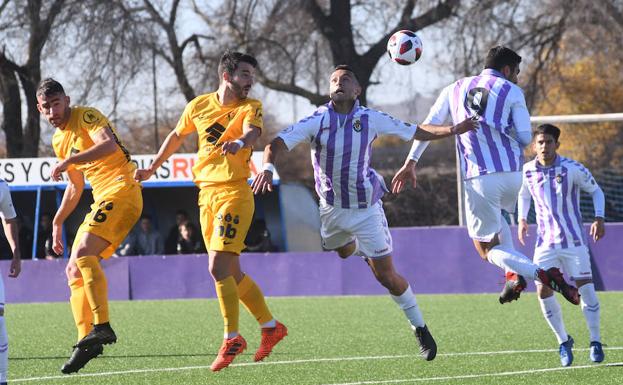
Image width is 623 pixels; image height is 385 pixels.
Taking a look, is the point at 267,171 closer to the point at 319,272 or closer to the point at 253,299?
the point at 253,299

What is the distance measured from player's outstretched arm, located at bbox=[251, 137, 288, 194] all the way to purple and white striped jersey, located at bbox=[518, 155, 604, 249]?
2.45 metres

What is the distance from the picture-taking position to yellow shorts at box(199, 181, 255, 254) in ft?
28.5

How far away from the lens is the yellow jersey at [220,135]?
8.74m

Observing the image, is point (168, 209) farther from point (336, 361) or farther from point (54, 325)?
point (336, 361)

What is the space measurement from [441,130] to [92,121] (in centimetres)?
247

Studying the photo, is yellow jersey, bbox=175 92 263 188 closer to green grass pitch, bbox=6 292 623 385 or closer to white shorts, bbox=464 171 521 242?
green grass pitch, bbox=6 292 623 385

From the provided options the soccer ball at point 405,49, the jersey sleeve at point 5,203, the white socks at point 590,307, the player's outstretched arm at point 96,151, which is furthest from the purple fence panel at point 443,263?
the jersey sleeve at point 5,203

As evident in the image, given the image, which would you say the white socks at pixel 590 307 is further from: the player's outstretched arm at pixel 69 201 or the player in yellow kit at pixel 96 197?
the player's outstretched arm at pixel 69 201

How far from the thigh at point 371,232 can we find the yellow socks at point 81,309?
1.96 metres

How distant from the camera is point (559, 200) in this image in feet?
32.4

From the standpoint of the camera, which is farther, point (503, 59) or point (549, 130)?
point (549, 130)

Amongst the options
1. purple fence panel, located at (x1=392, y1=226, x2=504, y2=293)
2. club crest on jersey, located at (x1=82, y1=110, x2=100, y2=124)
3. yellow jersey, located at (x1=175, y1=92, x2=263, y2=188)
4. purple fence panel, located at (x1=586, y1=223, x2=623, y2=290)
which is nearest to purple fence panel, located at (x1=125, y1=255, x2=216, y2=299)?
purple fence panel, located at (x1=392, y1=226, x2=504, y2=293)

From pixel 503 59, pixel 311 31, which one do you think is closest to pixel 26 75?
pixel 311 31

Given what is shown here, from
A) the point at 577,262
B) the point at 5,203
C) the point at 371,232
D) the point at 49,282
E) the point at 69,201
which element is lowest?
the point at 49,282
